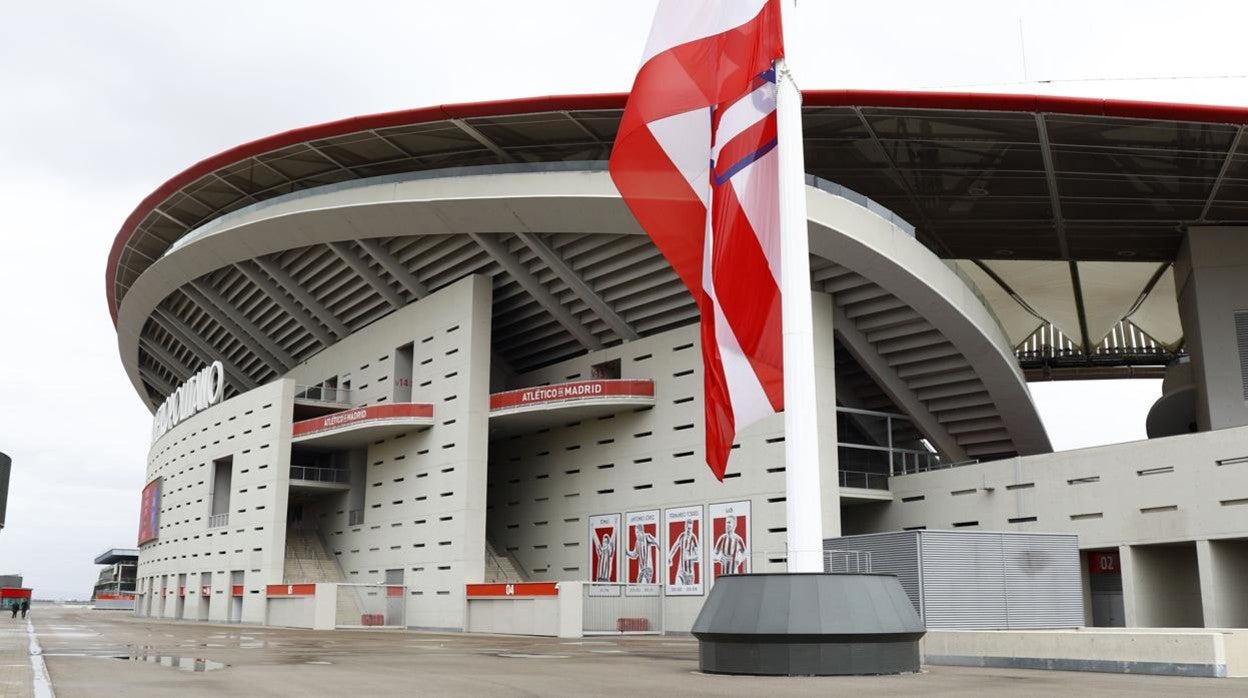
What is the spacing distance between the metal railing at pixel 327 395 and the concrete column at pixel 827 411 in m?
19.7

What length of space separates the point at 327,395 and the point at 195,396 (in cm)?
1003

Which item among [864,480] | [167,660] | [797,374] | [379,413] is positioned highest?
[379,413]

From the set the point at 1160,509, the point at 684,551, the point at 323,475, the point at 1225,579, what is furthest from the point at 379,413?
the point at 1225,579

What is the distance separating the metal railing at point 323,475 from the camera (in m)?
43.0

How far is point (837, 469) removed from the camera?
3070 centimetres

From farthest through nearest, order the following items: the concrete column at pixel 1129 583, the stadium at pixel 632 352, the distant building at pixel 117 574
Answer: the distant building at pixel 117 574 → the stadium at pixel 632 352 → the concrete column at pixel 1129 583

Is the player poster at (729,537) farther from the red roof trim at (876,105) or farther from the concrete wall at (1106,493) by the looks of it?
the red roof trim at (876,105)

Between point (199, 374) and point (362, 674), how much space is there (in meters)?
40.2

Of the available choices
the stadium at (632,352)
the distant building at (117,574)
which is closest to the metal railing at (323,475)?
the stadium at (632,352)

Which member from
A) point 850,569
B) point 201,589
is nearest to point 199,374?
point 201,589

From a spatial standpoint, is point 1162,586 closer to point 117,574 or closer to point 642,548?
point 642,548

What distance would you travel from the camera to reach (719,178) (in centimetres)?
1288

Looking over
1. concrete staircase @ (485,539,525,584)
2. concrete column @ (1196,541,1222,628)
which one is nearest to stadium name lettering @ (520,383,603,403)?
concrete staircase @ (485,539,525,584)

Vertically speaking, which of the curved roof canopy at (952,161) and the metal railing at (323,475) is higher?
the curved roof canopy at (952,161)
